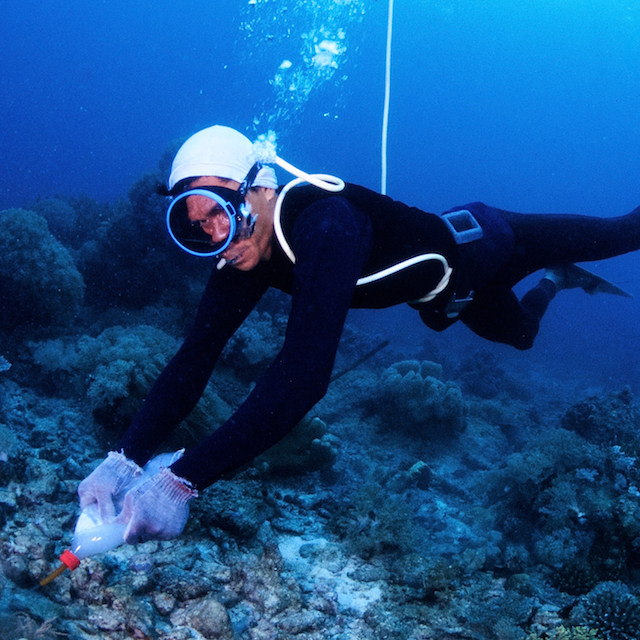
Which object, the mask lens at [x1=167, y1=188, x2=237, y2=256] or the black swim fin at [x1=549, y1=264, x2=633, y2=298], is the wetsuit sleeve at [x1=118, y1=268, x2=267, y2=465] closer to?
the mask lens at [x1=167, y1=188, x2=237, y2=256]

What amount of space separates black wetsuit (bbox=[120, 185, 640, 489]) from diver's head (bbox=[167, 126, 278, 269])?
173mm

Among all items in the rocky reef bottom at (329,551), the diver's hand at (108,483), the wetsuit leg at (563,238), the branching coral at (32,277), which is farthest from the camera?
the branching coral at (32,277)

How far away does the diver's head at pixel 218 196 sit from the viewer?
2166mm

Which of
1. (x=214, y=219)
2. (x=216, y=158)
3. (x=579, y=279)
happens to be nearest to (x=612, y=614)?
(x=214, y=219)

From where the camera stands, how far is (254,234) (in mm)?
2311

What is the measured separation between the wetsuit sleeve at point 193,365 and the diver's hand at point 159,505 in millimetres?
511

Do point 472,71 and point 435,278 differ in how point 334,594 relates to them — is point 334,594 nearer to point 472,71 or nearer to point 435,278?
point 435,278

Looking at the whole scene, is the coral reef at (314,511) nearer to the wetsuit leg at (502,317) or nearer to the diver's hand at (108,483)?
the diver's hand at (108,483)

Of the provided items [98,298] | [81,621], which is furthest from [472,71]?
[81,621]

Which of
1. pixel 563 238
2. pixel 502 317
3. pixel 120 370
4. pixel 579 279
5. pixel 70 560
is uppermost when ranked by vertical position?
pixel 579 279

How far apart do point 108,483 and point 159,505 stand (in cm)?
39

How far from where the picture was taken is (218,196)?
2098mm

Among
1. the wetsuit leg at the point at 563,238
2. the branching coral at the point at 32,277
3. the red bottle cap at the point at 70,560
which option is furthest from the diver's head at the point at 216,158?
the branching coral at the point at 32,277

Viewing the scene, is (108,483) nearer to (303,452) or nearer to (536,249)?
(303,452)
